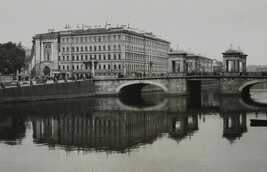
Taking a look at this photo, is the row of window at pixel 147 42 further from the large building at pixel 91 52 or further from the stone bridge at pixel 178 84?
the stone bridge at pixel 178 84

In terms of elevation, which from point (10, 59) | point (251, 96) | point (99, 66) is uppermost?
point (10, 59)

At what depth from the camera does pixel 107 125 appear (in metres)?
44.7

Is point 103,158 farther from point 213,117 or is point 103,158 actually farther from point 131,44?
point 131,44

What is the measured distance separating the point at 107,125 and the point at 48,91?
3581 centimetres

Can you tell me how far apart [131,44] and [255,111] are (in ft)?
237

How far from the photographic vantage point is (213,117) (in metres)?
51.8

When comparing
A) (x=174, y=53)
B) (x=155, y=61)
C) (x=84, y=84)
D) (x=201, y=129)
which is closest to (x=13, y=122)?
(x=201, y=129)

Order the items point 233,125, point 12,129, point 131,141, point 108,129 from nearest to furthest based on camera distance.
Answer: point 131,141, point 108,129, point 12,129, point 233,125

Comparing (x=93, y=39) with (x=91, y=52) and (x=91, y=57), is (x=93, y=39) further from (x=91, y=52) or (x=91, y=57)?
(x=91, y=57)

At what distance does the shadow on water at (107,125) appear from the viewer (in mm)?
35281

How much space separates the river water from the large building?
65.5 metres

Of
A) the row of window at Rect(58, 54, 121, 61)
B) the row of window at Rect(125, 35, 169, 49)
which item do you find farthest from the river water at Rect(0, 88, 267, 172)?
the row of window at Rect(125, 35, 169, 49)

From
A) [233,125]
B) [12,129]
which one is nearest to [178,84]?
[233,125]

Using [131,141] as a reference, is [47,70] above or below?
above
